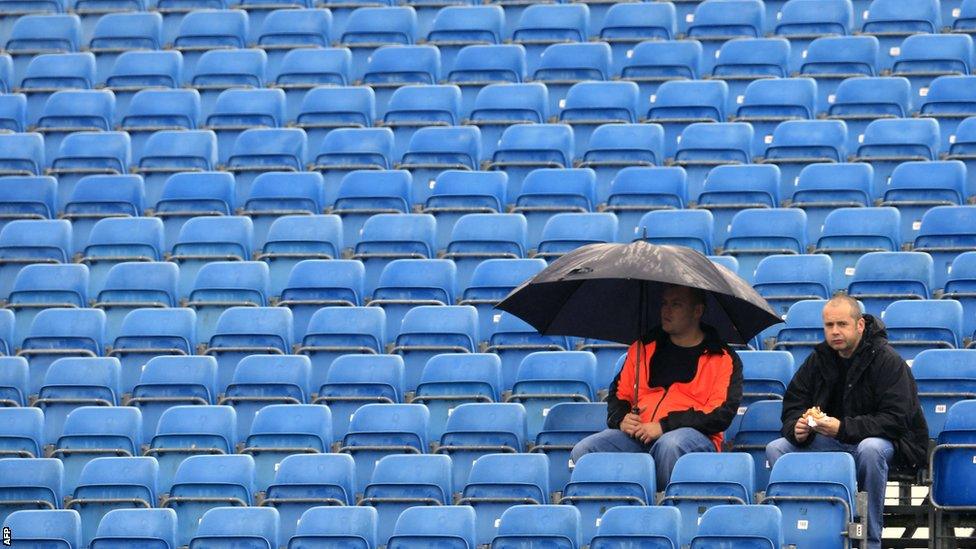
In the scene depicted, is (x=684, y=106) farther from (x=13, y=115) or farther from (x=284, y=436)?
(x=13, y=115)

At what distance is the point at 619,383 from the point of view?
8086mm

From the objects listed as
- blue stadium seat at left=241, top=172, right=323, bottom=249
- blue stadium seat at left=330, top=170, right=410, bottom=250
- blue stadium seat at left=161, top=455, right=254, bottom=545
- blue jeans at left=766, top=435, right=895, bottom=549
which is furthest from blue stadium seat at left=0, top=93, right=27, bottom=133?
blue jeans at left=766, top=435, right=895, bottom=549

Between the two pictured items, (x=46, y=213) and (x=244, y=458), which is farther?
(x=46, y=213)

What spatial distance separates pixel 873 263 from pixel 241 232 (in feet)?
12.0

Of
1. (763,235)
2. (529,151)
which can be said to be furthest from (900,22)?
(763,235)

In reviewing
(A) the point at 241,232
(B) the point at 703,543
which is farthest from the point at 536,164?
(B) the point at 703,543

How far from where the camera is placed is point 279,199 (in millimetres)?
10930

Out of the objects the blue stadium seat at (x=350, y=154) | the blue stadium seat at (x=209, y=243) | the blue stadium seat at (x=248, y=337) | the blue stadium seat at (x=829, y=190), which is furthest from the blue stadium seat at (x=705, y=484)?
the blue stadium seat at (x=350, y=154)

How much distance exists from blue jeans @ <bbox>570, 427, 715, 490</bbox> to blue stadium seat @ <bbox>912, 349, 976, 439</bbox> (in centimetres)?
114

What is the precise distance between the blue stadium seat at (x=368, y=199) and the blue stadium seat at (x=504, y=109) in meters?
0.92

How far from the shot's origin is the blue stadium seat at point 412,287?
979 centimetres

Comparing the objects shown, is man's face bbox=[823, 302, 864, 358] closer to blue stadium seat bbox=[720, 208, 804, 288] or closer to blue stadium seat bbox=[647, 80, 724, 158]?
blue stadium seat bbox=[720, 208, 804, 288]

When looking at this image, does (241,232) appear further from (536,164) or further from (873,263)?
(873,263)

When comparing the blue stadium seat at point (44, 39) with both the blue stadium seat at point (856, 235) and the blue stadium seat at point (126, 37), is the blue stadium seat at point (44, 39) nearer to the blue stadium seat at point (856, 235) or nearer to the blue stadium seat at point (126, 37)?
the blue stadium seat at point (126, 37)
